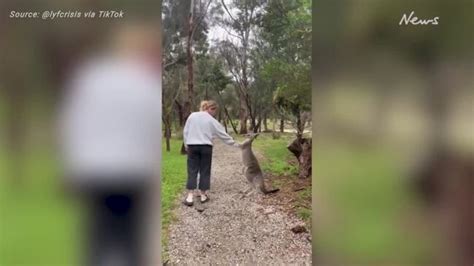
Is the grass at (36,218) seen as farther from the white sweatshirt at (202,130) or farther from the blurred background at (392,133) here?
the blurred background at (392,133)

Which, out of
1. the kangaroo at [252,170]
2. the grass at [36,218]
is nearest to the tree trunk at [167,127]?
the kangaroo at [252,170]

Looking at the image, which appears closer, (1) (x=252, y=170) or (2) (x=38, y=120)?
(2) (x=38, y=120)

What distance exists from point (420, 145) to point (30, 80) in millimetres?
1957

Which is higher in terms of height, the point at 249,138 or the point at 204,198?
the point at 249,138

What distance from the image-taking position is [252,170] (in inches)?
75.1

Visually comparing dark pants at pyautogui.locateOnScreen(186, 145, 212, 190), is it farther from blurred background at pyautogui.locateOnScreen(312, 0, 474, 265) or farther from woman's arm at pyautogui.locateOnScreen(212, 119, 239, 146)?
blurred background at pyautogui.locateOnScreen(312, 0, 474, 265)

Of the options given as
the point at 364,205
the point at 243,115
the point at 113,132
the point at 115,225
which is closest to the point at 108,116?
the point at 113,132

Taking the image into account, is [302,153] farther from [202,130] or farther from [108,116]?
[108,116]

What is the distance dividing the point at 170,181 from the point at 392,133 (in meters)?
1.15

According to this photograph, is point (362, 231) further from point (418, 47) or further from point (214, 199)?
point (418, 47)

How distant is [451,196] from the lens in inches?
72.1

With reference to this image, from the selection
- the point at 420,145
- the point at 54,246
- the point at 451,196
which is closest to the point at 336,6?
the point at 420,145

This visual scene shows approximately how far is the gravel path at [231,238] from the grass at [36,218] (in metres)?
0.52

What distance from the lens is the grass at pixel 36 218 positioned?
71.1 inches
